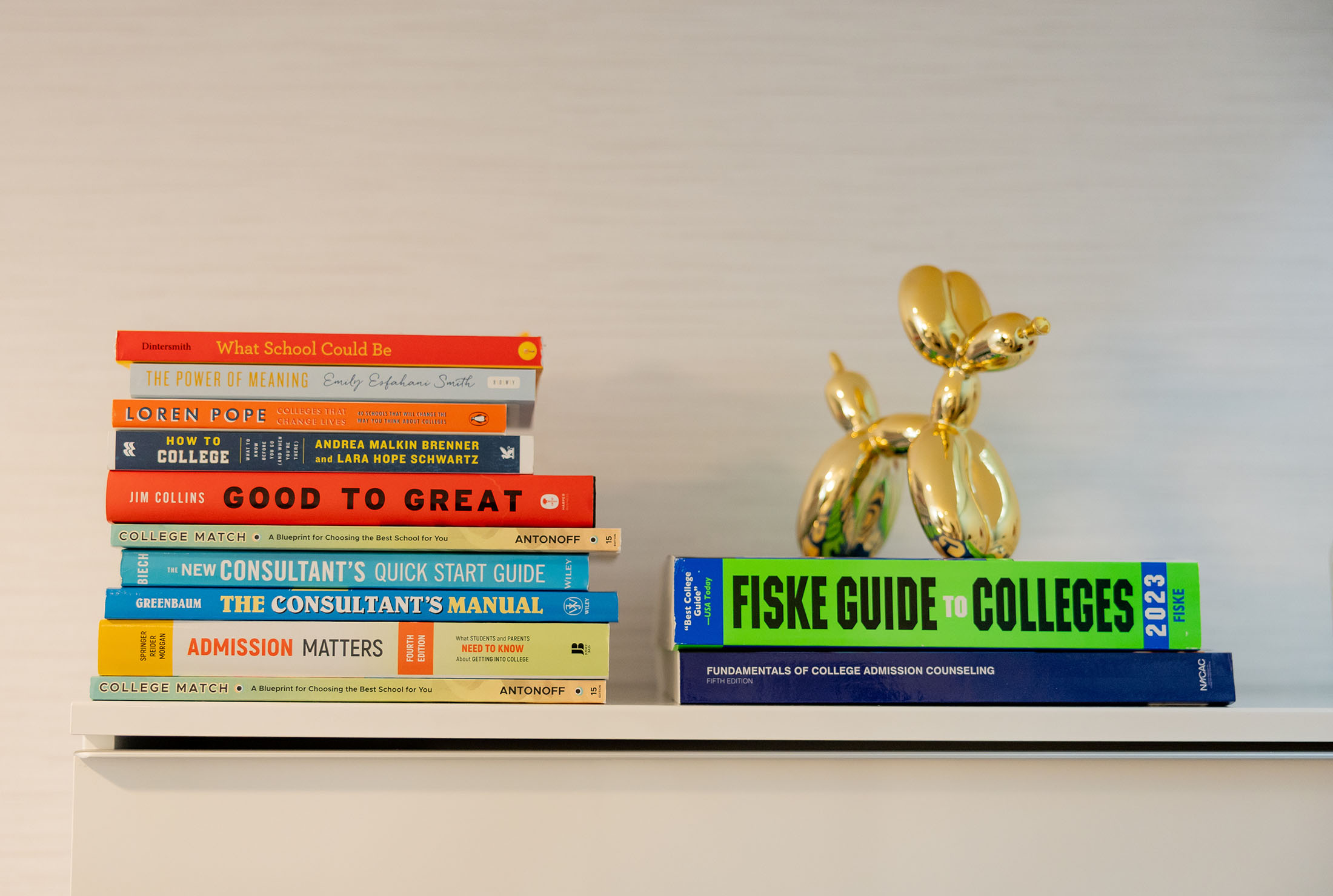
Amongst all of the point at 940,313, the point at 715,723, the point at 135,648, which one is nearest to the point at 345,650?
the point at 135,648

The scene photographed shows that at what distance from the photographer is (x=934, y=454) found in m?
0.88

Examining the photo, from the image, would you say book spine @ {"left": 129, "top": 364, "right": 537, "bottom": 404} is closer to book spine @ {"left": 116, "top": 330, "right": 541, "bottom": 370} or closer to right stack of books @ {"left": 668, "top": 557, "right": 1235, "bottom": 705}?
book spine @ {"left": 116, "top": 330, "right": 541, "bottom": 370}

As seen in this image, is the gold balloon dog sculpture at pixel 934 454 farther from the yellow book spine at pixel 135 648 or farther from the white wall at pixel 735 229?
the yellow book spine at pixel 135 648

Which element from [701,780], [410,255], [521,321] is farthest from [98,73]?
[701,780]

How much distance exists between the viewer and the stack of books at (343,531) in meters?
0.74

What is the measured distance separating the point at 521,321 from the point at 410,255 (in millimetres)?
143

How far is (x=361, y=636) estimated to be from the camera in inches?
29.5

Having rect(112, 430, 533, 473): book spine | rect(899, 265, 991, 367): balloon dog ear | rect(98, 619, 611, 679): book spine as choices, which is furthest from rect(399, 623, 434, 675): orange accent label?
rect(899, 265, 991, 367): balloon dog ear

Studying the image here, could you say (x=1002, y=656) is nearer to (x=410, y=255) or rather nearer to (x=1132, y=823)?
(x=1132, y=823)

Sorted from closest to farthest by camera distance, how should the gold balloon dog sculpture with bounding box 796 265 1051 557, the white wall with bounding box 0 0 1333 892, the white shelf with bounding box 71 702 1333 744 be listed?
the white shelf with bounding box 71 702 1333 744 → the gold balloon dog sculpture with bounding box 796 265 1051 557 → the white wall with bounding box 0 0 1333 892

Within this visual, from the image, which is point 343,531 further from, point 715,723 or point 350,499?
point 715,723

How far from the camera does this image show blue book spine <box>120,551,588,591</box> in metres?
0.76

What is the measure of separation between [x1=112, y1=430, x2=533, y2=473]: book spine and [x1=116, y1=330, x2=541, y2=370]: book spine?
61 mm

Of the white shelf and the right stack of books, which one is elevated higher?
the right stack of books
